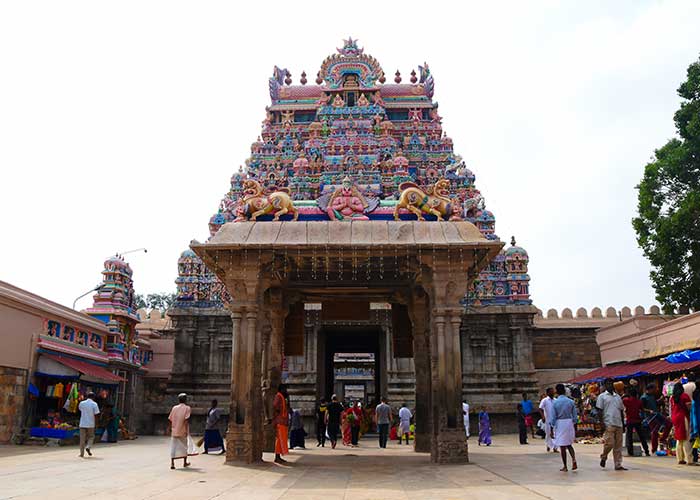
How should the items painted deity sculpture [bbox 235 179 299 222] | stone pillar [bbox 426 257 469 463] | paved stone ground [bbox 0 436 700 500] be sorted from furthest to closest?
painted deity sculpture [bbox 235 179 299 222] < stone pillar [bbox 426 257 469 463] < paved stone ground [bbox 0 436 700 500]

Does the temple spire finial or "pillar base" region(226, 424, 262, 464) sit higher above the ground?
the temple spire finial

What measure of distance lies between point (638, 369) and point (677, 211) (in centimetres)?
673

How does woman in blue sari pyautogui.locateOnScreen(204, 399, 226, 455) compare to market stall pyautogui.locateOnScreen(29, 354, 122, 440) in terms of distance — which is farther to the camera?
market stall pyautogui.locateOnScreen(29, 354, 122, 440)

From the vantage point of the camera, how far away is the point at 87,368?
21188 mm

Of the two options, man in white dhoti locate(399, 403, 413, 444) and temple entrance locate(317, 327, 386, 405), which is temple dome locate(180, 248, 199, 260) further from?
man in white dhoti locate(399, 403, 413, 444)

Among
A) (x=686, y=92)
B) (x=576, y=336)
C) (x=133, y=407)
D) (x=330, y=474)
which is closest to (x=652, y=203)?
(x=686, y=92)

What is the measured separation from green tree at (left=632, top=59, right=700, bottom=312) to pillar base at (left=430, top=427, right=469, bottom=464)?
14116 mm

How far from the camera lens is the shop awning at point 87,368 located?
783 inches

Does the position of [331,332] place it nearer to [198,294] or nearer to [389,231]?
[198,294]

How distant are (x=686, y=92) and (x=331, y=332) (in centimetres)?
1709

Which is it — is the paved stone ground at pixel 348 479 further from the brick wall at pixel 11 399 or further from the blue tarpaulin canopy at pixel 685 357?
the brick wall at pixel 11 399

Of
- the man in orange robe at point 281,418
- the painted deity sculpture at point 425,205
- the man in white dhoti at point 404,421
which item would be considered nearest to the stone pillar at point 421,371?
the painted deity sculpture at point 425,205

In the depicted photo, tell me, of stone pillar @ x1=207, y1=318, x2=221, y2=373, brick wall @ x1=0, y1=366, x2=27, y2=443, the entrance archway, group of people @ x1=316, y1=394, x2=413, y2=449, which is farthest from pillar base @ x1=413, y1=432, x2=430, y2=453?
stone pillar @ x1=207, y1=318, x2=221, y2=373

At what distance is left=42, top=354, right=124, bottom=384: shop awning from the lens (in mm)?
19891
